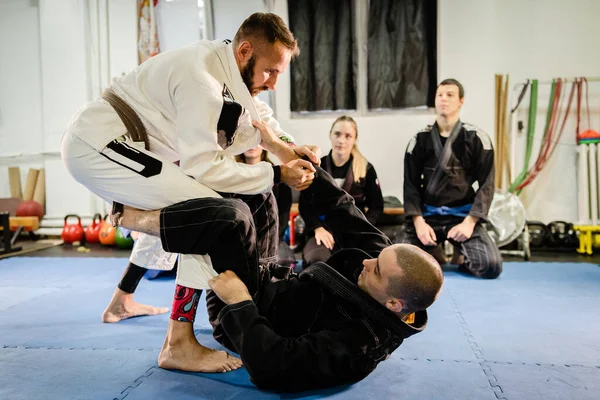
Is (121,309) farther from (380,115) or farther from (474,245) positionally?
(380,115)

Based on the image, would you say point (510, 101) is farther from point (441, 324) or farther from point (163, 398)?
point (163, 398)

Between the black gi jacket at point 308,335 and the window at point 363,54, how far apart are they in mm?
4267

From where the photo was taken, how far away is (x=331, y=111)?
230 inches

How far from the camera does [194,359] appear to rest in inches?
71.6

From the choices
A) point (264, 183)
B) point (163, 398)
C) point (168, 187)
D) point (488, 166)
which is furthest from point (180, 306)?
point (488, 166)

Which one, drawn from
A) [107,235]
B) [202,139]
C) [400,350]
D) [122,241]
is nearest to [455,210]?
[400,350]

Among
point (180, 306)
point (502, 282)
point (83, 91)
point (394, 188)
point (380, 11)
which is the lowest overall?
point (502, 282)

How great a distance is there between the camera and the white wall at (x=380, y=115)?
5371 mm

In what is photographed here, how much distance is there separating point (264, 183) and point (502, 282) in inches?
94.7

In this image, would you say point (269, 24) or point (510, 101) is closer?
point (269, 24)

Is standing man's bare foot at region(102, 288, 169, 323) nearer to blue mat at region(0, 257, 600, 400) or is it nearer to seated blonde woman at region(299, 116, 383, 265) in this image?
blue mat at region(0, 257, 600, 400)

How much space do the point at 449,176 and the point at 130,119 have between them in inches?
116

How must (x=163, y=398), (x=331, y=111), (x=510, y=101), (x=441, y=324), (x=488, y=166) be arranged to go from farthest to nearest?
1. (x=331, y=111)
2. (x=510, y=101)
3. (x=488, y=166)
4. (x=441, y=324)
5. (x=163, y=398)

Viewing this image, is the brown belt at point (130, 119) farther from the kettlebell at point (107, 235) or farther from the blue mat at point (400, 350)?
the kettlebell at point (107, 235)
